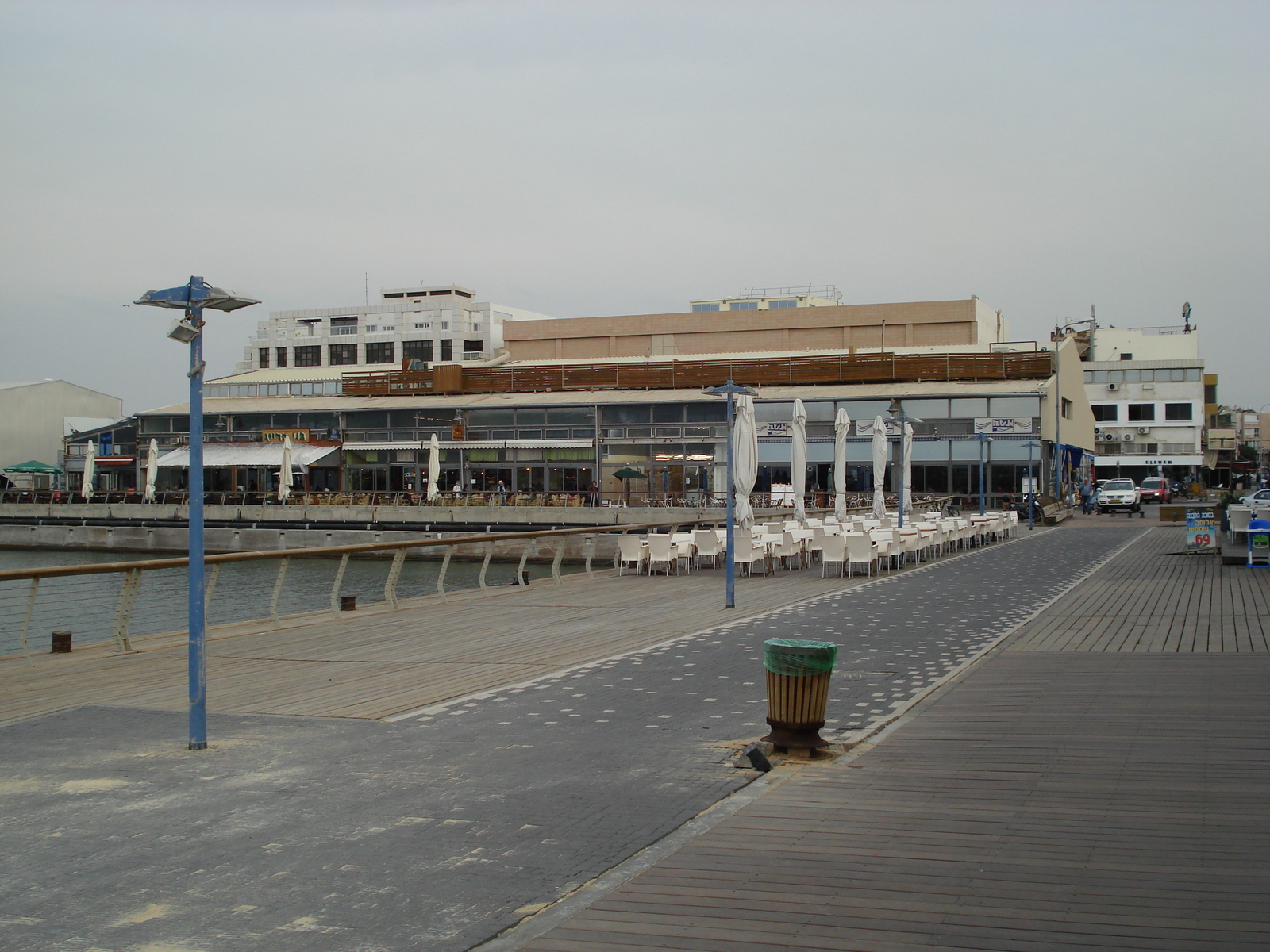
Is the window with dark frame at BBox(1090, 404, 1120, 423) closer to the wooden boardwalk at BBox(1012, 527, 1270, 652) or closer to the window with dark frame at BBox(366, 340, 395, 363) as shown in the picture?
the window with dark frame at BBox(366, 340, 395, 363)

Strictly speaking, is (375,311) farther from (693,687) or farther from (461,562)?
(693,687)

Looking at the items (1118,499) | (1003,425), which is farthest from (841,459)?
(1118,499)

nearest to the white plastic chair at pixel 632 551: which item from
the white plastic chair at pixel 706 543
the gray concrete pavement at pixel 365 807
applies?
the white plastic chair at pixel 706 543

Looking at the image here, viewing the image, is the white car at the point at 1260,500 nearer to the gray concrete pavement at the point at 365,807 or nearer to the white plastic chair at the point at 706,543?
the white plastic chair at the point at 706,543

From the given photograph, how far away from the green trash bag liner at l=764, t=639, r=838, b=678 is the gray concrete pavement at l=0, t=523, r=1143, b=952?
741 mm

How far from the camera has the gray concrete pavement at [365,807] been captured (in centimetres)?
482

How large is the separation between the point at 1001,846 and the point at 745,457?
16.2 m

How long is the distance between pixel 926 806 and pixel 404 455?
50010 mm

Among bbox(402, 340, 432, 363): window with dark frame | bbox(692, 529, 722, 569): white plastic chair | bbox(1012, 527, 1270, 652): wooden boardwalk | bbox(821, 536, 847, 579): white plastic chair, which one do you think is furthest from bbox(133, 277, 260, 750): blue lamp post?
bbox(402, 340, 432, 363): window with dark frame

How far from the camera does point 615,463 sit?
5166 cm

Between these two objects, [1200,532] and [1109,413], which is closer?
[1200,532]

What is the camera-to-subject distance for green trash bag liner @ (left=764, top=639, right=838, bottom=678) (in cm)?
734

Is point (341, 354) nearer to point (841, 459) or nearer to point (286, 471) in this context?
point (286, 471)

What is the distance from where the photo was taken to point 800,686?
290 inches
